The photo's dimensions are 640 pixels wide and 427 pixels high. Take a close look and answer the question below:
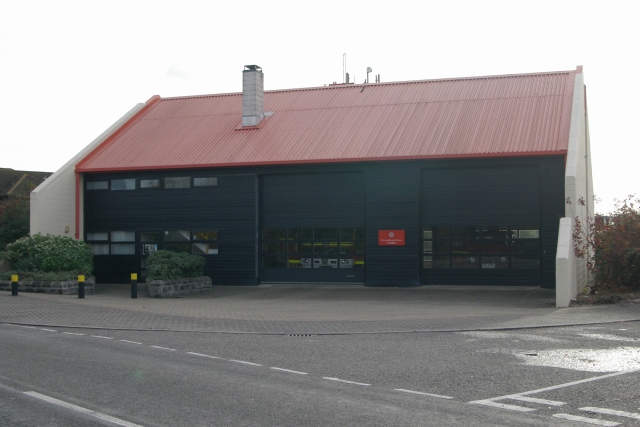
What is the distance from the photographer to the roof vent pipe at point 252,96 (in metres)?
28.5

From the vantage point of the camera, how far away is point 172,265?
23.3 meters

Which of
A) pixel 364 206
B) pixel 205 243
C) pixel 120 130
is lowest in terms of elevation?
pixel 205 243

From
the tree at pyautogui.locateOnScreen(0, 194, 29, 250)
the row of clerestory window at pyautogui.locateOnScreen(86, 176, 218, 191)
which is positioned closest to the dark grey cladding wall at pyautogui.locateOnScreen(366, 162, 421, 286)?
the row of clerestory window at pyautogui.locateOnScreen(86, 176, 218, 191)

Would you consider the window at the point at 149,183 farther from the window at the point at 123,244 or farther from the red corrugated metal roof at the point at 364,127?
the window at the point at 123,244

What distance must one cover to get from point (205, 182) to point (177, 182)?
1202mm

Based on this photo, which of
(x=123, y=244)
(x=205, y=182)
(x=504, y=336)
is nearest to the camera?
(x=504, y=336)

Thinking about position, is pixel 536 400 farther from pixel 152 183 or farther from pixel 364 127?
pixel 152 183

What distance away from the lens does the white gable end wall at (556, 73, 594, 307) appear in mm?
17750

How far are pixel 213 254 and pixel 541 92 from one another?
13532mm

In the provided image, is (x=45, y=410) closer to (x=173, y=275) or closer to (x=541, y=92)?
(x=173, y=275)

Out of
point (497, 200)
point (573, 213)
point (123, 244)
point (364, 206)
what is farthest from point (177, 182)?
point (573, 213)

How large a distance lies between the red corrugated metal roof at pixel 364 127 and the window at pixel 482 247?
2.62 metres

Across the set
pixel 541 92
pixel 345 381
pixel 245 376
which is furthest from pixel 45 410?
pixel 541 92

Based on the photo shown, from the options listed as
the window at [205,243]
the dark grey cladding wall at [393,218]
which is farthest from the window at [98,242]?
the dark grey cladding wall at [393,218]
